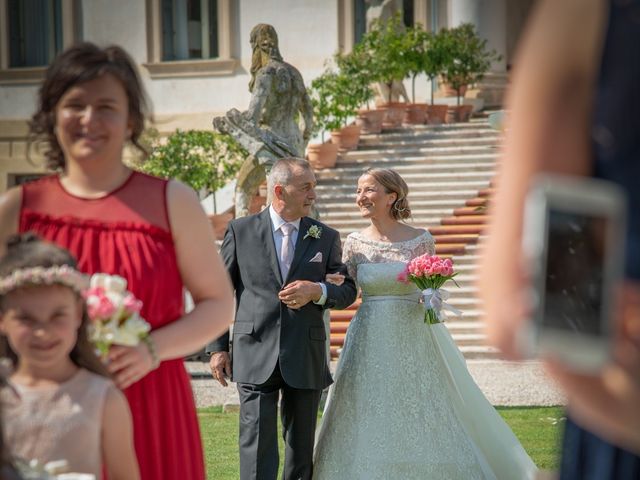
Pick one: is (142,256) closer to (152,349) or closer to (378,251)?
(152,349)

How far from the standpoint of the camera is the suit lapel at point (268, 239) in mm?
8078

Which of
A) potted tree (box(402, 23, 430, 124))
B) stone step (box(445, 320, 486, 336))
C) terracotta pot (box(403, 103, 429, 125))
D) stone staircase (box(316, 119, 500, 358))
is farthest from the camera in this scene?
terracotta pot (box(403, 103, 429, 125))

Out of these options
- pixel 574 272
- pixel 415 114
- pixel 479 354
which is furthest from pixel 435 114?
pixel 574 272

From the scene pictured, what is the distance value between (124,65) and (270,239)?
4.72 metres

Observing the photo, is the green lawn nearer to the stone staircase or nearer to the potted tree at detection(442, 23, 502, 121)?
the stone staircase

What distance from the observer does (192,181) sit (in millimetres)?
21984

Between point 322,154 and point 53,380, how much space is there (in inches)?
772

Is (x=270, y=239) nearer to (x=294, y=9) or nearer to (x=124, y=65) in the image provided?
(x=124, y=65)

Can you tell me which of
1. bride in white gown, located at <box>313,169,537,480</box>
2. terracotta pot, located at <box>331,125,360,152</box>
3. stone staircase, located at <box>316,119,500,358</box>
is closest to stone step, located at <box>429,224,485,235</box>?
stone staircase, located at <box>316,119,500,358</box>

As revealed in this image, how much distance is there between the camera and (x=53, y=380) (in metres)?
3.17

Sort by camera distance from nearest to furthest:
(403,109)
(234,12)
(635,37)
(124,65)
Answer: (635,37), (124,65), (403,109), (234,12)

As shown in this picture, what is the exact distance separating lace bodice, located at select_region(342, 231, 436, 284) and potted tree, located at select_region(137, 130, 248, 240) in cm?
1279

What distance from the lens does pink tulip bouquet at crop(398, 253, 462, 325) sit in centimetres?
834

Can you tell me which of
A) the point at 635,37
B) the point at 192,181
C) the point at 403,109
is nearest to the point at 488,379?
the point at 192,181
